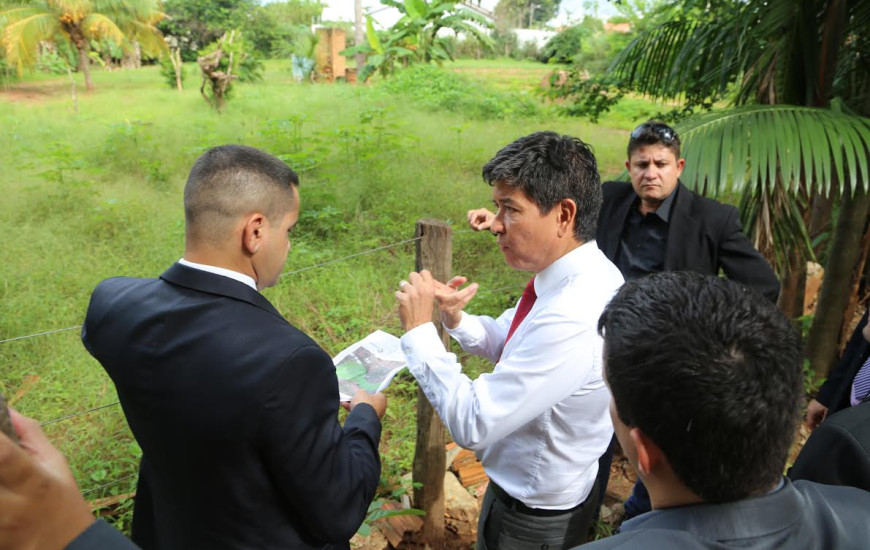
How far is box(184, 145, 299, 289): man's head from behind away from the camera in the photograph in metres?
1.30

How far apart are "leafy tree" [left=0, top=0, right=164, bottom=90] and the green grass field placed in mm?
2814

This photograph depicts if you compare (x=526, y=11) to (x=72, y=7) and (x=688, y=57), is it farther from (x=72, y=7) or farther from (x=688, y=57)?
(x=688, y=57)

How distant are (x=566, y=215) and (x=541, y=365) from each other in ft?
1.47

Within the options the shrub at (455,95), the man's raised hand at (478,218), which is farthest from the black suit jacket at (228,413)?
the shrub at (455,95)

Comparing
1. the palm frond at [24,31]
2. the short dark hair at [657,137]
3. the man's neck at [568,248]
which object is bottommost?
the man's neck at [568,248]

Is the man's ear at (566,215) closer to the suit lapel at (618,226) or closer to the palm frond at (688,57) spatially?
the suit lapel at (618,226)

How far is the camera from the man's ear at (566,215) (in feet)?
5.32

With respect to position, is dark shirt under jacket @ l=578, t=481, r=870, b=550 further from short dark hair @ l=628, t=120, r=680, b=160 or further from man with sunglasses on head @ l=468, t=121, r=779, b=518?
short dark hair @ l=628, t=120, r=680, b=160

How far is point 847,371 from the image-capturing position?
2039 millimetres


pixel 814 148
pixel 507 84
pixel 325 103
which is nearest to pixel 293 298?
pixel 814 148

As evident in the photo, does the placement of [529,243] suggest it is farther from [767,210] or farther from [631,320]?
[767,210]

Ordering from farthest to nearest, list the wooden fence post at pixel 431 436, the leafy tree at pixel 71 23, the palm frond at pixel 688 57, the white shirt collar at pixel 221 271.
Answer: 1. the leafy tree at pixel 71 23
2. the palm frond at pixel 688 57
3. the wooden fence post at pixel 431 436
4. the white shirt collar at pixel 221 271

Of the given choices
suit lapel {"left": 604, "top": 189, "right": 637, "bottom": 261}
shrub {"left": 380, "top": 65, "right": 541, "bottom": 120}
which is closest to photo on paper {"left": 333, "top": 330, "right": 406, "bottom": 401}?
suit lapel {"left": 604, "top": 189, "right": 637, "bottom": 261}

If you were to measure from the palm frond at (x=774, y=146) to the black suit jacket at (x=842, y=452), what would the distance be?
161 cm
